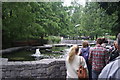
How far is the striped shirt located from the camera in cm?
460

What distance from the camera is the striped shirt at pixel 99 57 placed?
4602 mm

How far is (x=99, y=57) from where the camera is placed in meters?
4.63

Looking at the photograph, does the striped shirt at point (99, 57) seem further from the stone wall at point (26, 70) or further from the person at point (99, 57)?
the stone wall at point (26, 70)

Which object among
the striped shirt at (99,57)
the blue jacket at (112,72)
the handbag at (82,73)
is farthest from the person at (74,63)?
the blue jacket at (112,72)

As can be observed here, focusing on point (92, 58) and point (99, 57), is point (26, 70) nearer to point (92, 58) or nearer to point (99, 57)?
point (92, 58)

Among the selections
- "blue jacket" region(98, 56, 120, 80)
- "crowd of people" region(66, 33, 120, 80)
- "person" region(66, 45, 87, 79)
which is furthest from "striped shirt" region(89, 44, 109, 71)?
"blue jacket" region(98, 56, 120, 80)

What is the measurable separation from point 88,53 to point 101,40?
57 centimetres

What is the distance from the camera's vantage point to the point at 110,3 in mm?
11109

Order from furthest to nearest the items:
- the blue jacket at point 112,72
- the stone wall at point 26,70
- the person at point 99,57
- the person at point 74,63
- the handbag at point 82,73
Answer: the stone wall at point 26,70 < the person at point 99,57 < the person at point 74,63 < the handbag at point 82,73 < the blue jacket at point 112,72

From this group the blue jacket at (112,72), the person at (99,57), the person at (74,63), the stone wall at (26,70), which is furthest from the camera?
the stone wall at (26,70)

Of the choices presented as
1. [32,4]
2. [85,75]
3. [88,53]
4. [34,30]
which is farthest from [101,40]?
[34,30]

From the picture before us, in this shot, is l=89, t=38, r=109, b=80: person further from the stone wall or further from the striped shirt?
the stone wall

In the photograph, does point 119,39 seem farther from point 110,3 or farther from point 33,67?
point 110,3

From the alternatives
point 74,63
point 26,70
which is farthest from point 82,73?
point 26,70
